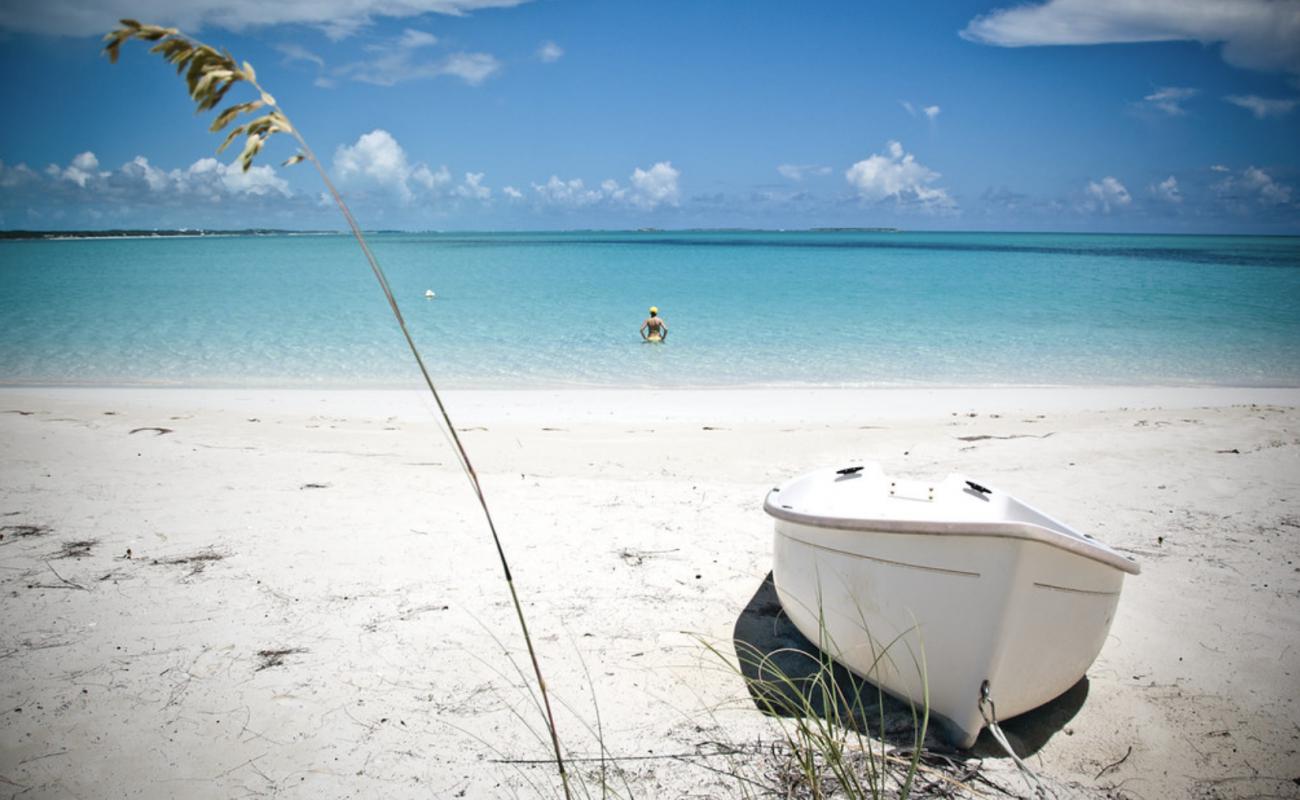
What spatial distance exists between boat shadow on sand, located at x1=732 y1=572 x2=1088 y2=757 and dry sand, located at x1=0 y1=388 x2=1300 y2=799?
4cm

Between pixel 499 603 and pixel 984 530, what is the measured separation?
3.11 meters

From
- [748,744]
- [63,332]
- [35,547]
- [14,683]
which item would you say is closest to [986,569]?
[748,744]

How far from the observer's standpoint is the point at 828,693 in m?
3.48

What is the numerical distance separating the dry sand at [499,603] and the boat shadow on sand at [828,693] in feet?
0.12

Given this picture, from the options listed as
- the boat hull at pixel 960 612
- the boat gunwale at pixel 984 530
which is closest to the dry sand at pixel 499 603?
the boat hull at pixel 960 612

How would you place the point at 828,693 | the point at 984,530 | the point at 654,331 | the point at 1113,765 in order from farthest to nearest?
1. the point at 654,331
2. the point at 828,693
3. the point at 1113,765
4. the point at 984,530

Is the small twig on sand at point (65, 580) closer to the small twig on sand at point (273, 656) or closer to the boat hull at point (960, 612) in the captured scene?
the small twig on sand at point (273, 656)

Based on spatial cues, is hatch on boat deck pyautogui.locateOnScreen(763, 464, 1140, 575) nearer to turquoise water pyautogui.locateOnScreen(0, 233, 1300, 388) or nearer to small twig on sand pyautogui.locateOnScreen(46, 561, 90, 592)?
small twig on sand pyautogui.locateOnScreen(46, 561, 90, 592)

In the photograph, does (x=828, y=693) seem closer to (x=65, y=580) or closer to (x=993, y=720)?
(x=993, y=720)

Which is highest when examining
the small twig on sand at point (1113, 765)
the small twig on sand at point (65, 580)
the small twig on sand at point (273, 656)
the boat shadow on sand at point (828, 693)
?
the small twig on sand at point (65, 580)

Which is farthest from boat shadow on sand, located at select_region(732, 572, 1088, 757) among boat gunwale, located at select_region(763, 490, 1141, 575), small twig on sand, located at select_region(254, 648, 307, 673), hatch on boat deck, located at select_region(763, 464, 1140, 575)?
small twig on sand, located at select_region(254, 648, 307, 673)

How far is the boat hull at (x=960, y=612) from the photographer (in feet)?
9.41

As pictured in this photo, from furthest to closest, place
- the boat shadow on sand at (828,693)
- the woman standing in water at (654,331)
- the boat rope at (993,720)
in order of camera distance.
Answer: the woman standing in water at (654,331), the boat shadow on sand at (828,693), the boat rope at (993,720)

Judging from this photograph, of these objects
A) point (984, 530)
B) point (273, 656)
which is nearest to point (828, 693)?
point (984, 530)
